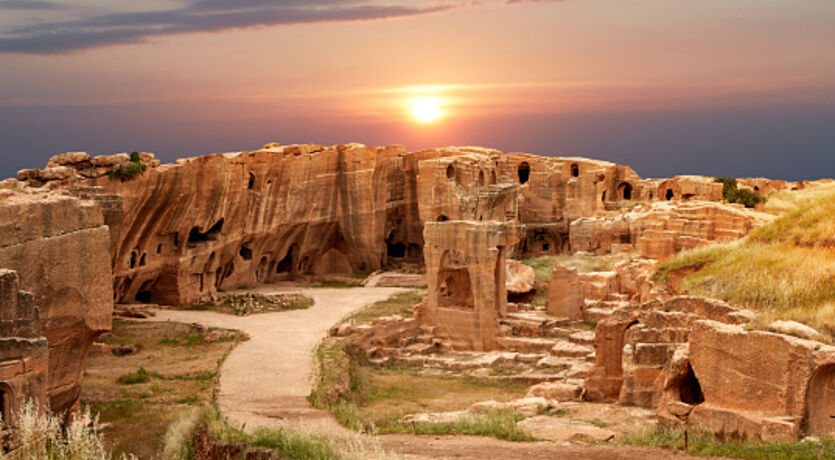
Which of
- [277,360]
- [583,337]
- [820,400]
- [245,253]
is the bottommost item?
[277,360]

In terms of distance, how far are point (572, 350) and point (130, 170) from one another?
691 inches

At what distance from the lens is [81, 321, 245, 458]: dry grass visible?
58.0 ft

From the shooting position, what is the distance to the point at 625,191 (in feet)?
193

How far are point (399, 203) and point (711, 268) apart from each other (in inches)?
1187

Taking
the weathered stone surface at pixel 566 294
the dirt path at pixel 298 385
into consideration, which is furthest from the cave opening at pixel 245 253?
the weathered stone surface at pixel 566 294

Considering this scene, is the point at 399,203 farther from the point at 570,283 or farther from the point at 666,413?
the point at 666,413

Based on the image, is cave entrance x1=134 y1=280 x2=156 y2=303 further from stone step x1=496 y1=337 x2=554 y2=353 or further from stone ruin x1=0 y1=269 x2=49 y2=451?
stone ruin x1=0 y1=269 x2=49 y2=451

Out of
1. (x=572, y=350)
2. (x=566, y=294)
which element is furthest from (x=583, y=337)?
(x=566, y=294)

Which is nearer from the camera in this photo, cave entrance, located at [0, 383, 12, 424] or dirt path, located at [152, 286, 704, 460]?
dirt path, located at [152, 286, 704, 460]

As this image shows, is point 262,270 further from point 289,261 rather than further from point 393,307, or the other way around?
point 393,307

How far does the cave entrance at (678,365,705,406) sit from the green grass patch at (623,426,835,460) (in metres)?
1.90

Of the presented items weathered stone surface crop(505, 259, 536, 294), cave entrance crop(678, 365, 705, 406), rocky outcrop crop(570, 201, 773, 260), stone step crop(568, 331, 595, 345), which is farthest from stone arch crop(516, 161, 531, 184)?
cave entrance crop(678, 365, 705, 406)

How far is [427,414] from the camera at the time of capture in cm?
1819

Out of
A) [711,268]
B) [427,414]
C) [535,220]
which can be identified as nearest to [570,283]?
[711,268]
